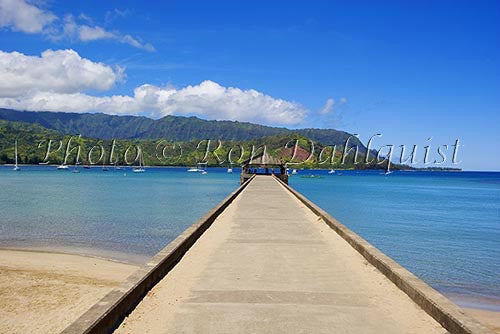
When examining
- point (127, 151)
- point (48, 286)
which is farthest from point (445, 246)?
point (127, 151)

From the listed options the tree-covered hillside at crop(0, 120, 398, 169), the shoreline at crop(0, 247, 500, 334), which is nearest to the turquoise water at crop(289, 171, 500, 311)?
the shoreline at crop(0, 247, 500, 334)

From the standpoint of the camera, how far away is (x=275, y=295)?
6027mm

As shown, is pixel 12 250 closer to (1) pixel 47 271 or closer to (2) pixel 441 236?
(1) pixel 47 271

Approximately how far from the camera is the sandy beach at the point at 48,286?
29.5 ft

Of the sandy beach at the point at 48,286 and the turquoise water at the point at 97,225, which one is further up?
the sandy beach at the point at 48,286

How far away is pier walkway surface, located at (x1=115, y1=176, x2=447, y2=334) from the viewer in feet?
16.3

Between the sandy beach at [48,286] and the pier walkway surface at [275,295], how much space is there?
3071mm

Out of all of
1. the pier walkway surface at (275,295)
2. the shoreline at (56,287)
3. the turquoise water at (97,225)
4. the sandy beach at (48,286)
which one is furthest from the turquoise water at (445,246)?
the turquoise water at (97,225)

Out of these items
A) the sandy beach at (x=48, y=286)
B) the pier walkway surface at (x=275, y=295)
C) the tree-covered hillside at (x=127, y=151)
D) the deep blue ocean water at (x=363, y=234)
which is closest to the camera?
the pier walkway surface at (x=275, y=295)

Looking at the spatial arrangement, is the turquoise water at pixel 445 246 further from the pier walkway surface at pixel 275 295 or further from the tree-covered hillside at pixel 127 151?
the tree-covered hillside at pixel 127 151

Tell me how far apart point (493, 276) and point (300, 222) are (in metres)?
6.39

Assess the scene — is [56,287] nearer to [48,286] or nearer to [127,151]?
[48,286]

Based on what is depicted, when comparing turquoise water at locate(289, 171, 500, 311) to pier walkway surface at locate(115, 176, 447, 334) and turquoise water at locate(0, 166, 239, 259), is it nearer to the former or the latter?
pier walkway surface at locate(115, 176, 447, 334)

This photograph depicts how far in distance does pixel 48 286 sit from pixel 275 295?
26.0ft
